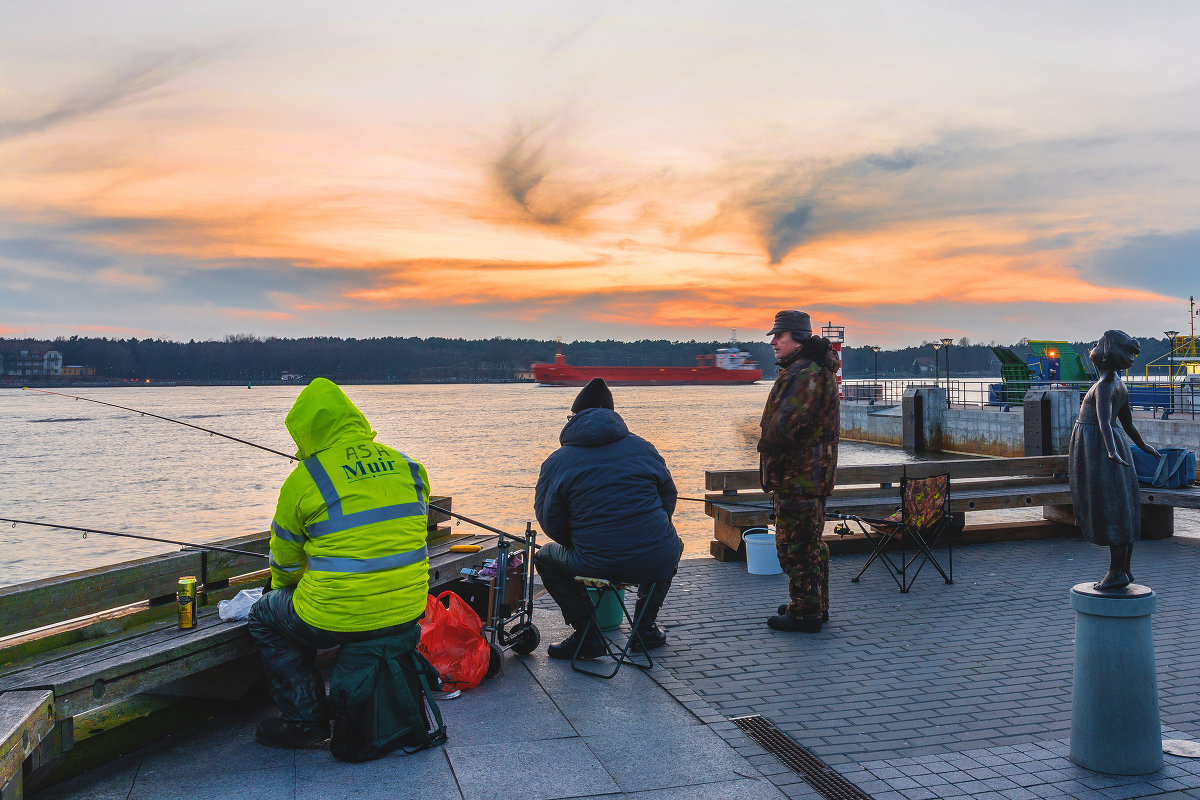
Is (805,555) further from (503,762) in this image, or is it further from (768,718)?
(503,762)

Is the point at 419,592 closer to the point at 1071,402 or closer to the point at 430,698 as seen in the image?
the point at 430,698

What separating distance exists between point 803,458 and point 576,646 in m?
1.95

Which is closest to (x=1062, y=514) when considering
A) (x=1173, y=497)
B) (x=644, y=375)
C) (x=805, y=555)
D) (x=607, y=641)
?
(x=1173, y=497)

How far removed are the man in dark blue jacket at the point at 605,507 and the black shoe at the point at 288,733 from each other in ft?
5.34

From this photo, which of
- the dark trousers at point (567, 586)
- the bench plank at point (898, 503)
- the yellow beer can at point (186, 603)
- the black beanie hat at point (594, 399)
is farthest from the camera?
the bench plank at point (898, 503)

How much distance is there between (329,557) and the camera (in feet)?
12.3

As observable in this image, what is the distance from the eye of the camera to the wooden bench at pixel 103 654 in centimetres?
311

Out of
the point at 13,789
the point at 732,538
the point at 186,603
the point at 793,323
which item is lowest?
the point at 732,538

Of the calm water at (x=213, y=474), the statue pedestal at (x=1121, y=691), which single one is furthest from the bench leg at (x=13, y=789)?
the calm water at (x=213, y=474)

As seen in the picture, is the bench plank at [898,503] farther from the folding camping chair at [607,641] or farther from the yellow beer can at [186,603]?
the yellow beer can at [186,603]

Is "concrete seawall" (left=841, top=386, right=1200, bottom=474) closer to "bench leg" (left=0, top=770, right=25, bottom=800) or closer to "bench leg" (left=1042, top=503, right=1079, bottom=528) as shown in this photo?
→ "bench leg" (left=1042, top=503, right=1079, bottom=528)

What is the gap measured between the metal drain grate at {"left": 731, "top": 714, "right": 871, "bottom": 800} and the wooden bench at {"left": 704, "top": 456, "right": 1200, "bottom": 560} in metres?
3.82

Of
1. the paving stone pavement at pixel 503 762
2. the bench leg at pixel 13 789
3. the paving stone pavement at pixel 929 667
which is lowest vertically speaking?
the paving stone pavement at pixel 929 667

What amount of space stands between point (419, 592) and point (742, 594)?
3532 mm
